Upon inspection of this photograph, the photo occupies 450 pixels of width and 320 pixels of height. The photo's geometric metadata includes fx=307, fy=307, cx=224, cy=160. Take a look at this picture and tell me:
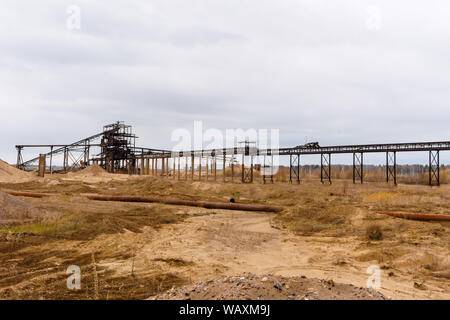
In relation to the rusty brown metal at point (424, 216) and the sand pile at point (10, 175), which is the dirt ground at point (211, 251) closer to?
the rusty brown metal at point (424, 216)

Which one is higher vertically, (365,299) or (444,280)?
(365,299)

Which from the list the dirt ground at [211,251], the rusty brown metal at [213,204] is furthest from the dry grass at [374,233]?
the rusty brown metal at [213,204]

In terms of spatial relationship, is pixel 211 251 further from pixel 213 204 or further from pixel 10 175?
pixel 10 175

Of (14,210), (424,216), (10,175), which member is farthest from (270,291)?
(10,175)

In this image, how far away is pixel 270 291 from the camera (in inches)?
163

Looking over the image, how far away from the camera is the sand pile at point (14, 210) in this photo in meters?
10.8

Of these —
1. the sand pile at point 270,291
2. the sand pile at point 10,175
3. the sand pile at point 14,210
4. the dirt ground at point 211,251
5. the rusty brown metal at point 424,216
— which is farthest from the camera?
the sand pile at point 10,175

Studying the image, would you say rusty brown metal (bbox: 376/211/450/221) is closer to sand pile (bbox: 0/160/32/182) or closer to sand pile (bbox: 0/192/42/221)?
sand pile (bbox: 0/192/42/221)

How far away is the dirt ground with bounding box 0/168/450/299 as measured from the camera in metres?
5.50

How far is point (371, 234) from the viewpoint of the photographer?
31.6 feet

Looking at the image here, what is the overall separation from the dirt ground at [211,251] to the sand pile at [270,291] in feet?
0.62
